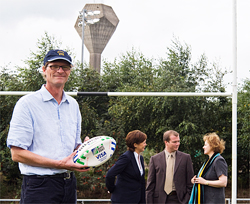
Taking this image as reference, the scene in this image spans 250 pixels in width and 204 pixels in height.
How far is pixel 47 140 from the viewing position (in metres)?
1.74

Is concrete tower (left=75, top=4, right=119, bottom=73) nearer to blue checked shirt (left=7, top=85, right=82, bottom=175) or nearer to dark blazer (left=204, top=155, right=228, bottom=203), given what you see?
dark blazer (left=204, top=155, right=228, bottom=203)

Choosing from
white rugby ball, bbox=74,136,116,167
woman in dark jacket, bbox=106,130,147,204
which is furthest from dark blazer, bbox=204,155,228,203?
white rugby ball, bbox=74,136,116,167

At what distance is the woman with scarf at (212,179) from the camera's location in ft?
12.3

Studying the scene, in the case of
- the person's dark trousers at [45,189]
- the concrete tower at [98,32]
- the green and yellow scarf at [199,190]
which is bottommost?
the green and yellow scarf at [199,190]

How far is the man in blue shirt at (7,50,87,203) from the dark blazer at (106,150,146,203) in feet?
6.19

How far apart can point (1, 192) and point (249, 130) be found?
20.8 feet

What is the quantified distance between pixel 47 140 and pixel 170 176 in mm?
2596

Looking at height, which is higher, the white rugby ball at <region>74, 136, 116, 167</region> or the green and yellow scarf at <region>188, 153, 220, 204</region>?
the white rugby ball at <region>74, 136, 116, 167</region>

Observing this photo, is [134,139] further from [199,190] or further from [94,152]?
[94,152]

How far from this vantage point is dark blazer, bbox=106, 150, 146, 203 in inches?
146

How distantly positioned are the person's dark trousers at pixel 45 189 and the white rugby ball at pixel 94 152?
13 centimetres

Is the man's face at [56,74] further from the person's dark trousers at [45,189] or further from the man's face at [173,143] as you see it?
the man's face at [173,143]

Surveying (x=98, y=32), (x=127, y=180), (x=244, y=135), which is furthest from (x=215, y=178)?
(x=98, y=32)

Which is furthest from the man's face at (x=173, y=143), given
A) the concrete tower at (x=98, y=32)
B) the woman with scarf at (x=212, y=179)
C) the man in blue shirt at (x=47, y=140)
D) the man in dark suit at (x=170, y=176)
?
the concrete tower at (x=98, y=32)
